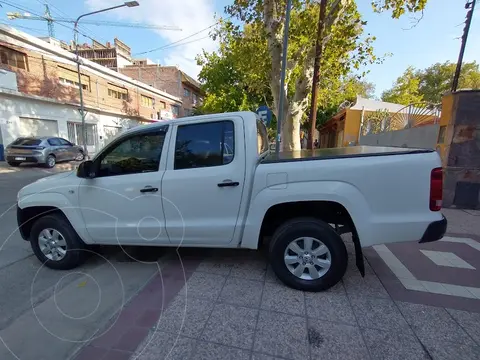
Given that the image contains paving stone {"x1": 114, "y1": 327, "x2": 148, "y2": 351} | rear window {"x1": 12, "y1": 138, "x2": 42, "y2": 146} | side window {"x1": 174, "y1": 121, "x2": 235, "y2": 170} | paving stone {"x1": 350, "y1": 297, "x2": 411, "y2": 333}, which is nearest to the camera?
paving stone {"x1": 114, "y1": 327, "x2": 148, "y2": 351}

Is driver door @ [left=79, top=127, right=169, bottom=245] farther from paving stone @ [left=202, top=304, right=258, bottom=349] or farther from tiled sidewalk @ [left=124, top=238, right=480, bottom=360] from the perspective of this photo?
paving stone @ [left=202, top=304, right=258, bottom=349]

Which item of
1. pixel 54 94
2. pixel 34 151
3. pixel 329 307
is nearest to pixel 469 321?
pixel 329 307

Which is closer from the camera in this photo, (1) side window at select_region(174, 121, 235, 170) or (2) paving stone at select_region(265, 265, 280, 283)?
(1) side window at select_region(174, 121, 235, 170)

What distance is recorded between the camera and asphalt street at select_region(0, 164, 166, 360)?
2082mm

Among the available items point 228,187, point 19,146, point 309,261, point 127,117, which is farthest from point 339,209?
point 127,117

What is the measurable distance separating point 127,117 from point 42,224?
22.8 m

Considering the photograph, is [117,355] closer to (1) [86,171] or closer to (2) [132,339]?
(2) [132,339]

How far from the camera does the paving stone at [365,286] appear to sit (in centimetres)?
273

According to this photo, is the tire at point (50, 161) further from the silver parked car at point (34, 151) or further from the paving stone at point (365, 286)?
the paving stone at point (365, 286)

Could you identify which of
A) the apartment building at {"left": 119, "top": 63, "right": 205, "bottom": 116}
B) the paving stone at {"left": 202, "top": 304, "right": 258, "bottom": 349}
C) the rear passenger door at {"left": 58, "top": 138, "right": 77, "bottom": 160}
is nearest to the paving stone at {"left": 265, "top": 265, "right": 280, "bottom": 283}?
the paving stone at {"left": 202, "top": 304, "right": 258, "bottom": 349}

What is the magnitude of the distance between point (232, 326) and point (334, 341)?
852mm

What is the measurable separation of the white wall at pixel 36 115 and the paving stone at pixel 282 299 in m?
17.1

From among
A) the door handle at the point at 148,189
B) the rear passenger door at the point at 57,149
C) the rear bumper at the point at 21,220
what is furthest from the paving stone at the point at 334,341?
the rear passenger door at the point at 57,149

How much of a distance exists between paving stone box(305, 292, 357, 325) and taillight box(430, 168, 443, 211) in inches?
49.5
